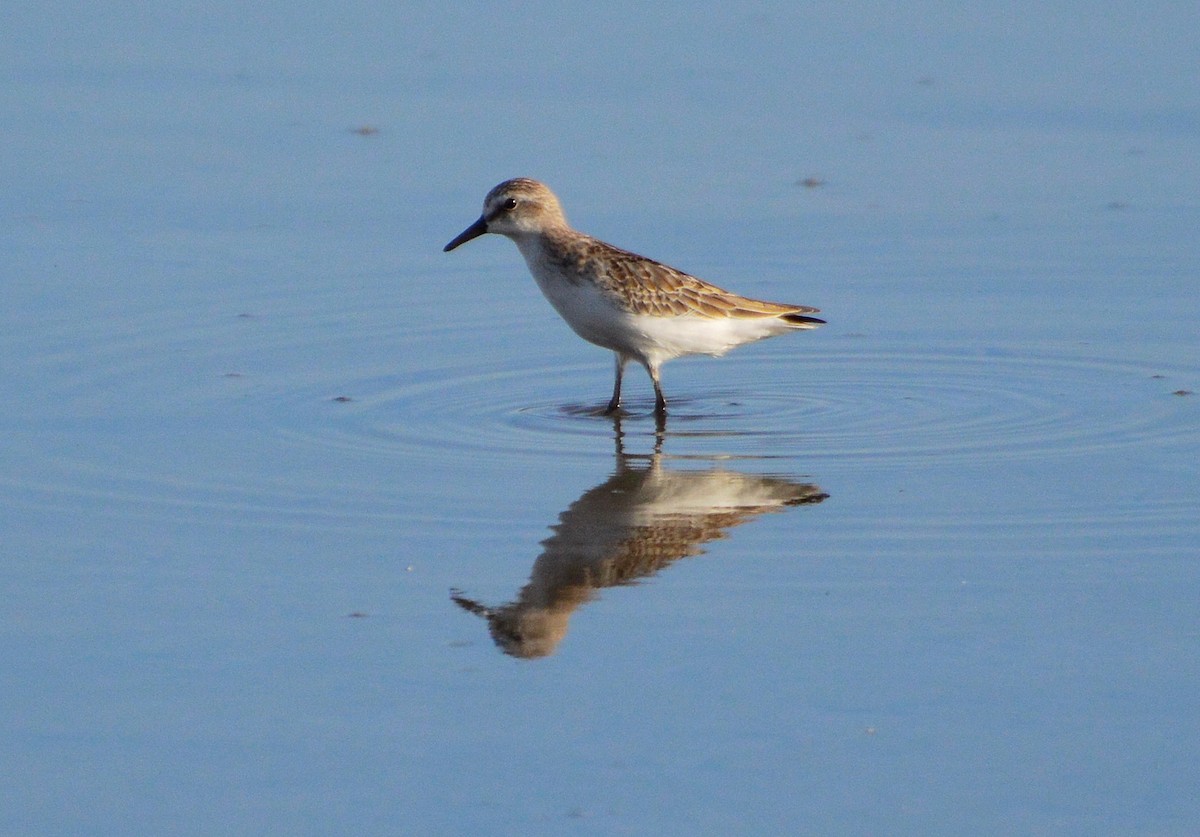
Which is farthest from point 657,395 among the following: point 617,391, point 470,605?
point 470,605

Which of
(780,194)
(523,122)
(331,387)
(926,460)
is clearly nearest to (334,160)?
(523,122)

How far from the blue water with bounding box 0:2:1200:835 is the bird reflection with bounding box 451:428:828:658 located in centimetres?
2

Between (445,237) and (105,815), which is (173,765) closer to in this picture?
(105,815)

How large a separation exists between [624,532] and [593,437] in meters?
1.45

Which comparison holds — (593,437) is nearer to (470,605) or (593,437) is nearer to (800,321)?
(800,321)

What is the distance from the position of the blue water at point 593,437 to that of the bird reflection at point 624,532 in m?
0.02

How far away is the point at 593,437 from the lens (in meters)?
7.90

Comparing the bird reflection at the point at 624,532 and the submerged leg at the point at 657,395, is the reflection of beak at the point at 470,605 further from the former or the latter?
the submerged leg at the point at 657,395

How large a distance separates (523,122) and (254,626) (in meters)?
6.52

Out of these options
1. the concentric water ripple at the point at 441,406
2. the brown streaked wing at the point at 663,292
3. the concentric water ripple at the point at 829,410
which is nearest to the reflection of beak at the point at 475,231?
the concentric water ripple at the point at 441,406

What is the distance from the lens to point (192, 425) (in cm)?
778

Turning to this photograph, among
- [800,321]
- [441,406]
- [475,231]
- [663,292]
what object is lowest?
[441,406]

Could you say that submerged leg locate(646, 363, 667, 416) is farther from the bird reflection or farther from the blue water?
the bird reflection

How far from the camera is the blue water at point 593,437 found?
187 inches
